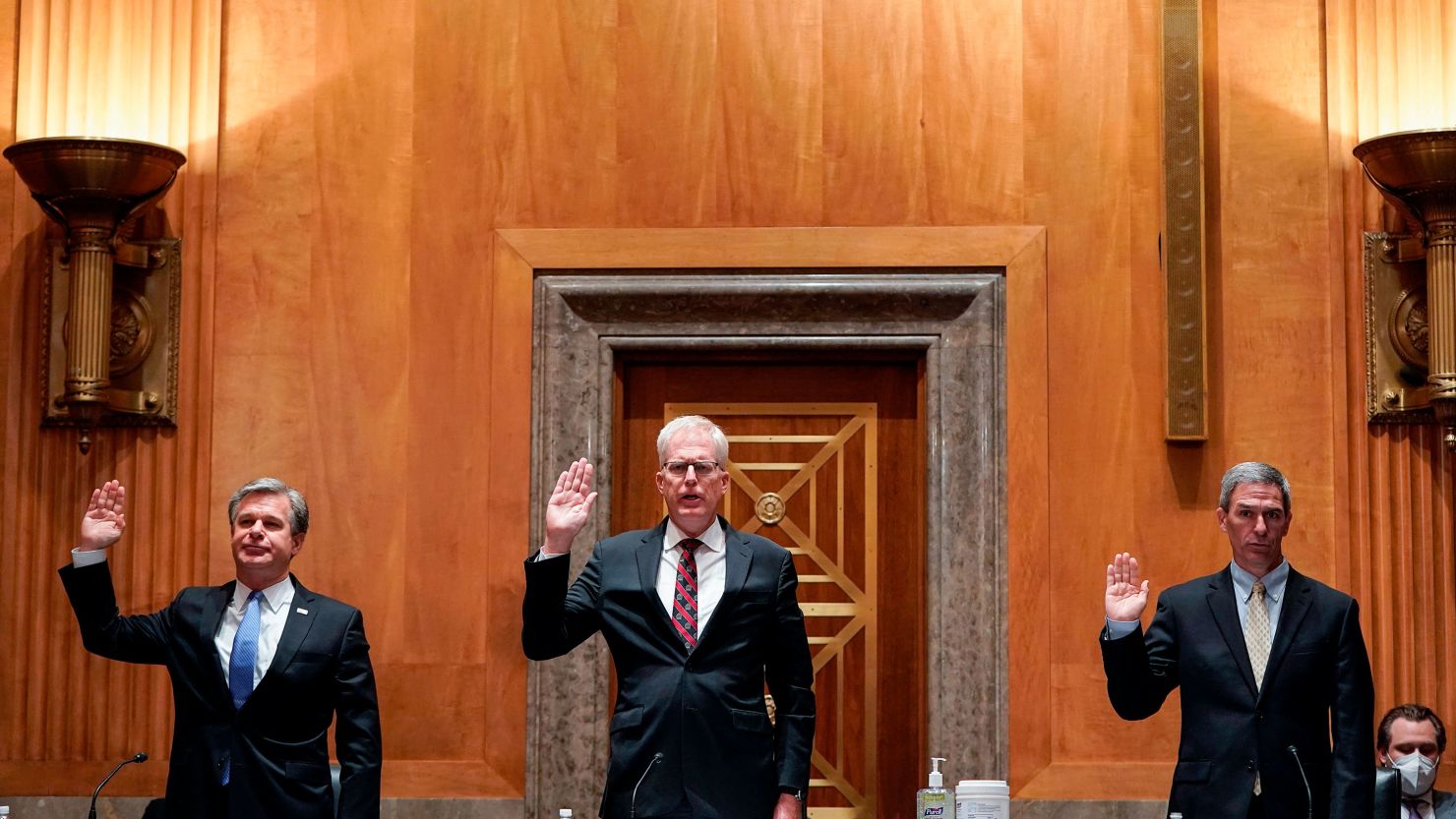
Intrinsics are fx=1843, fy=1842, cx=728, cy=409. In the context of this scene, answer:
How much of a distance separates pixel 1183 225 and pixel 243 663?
9.91 feet

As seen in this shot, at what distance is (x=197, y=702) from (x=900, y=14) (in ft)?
9.85

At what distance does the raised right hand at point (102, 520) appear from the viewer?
14.2ft

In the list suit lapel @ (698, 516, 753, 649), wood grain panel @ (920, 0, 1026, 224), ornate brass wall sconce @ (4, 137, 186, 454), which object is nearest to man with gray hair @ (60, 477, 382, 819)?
suit lapel @ (698, 516, 753, 649)

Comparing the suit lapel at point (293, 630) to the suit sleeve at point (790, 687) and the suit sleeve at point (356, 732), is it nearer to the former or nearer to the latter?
the suit sleeve at point (356, 732)

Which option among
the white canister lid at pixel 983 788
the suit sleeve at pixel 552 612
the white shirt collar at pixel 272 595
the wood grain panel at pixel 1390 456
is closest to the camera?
the suit sleeve at pixel 552 612

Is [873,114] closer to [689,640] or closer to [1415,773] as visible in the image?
[689,640]

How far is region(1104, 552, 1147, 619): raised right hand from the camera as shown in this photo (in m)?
4.14

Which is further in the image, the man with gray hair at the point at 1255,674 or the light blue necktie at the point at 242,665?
the light blue necktie at the point at 242,665

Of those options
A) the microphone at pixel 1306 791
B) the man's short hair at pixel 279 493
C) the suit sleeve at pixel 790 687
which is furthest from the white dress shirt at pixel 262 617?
the microphone at pixel 1306 791

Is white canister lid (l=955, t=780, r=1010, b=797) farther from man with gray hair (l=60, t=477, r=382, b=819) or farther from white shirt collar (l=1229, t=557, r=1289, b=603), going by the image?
man with gray hair (l=60, t=477, r=382, b=819)

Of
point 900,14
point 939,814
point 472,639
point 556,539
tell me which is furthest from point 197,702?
point 900,14

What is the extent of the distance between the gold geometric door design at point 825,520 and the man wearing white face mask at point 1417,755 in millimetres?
1590

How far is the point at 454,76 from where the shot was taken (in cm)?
577

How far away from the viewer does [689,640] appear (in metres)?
4.06
